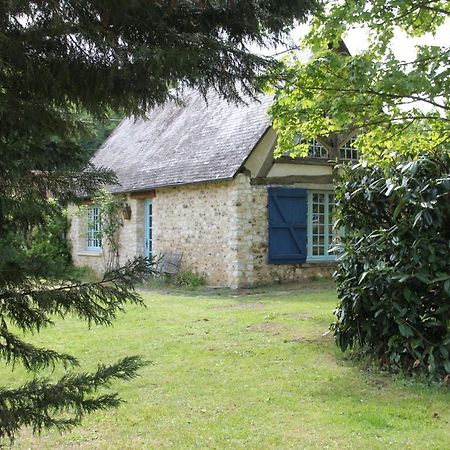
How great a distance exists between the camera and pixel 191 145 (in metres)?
15.3

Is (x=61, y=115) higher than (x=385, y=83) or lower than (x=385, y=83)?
lower

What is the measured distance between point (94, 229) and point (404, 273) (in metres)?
14.5

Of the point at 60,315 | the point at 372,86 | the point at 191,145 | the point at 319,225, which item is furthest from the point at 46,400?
the point at 191,145

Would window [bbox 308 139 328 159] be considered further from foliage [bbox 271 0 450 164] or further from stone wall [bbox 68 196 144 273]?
foliage [bbox 271 0 450 164]

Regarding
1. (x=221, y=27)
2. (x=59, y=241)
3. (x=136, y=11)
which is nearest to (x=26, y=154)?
(x=136, y=11)

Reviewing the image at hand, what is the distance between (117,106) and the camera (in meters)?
2.65

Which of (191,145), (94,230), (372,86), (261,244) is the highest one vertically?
(191,145)

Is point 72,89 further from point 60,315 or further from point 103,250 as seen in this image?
point 103,250

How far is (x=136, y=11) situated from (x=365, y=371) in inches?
169

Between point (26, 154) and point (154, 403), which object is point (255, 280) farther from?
point (26, 154)

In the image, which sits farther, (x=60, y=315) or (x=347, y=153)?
(x=347, y=153)

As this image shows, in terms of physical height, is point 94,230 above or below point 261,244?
above

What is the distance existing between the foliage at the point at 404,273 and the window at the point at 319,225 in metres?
8.02

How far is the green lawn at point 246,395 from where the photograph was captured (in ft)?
12.6
